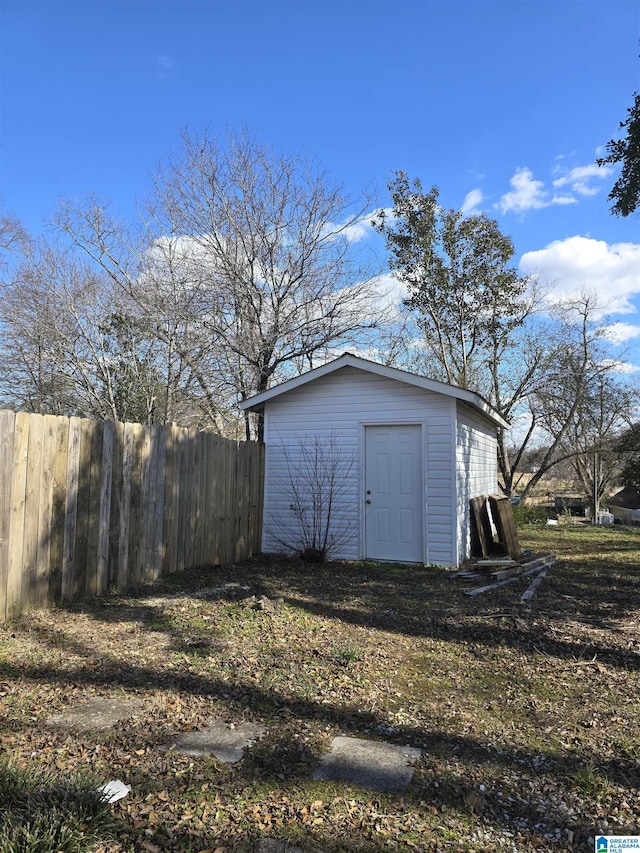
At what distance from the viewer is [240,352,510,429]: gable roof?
8.20 meters

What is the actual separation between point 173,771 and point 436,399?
6852 mm

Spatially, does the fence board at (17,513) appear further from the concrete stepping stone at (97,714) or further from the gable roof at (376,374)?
the gable roof at (376,374)

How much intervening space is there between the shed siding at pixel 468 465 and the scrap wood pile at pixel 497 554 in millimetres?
284

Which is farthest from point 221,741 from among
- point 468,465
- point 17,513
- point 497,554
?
point 497,554

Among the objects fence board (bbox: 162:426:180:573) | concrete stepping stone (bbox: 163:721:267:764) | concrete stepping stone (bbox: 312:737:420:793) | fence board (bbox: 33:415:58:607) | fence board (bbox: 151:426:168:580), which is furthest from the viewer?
fence board (bbox: 162:426:180:573)

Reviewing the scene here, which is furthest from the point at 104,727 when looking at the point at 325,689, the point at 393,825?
the point at 393,825

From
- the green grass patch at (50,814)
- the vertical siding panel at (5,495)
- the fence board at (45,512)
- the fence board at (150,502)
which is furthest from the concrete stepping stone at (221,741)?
the fence board at (150,502)

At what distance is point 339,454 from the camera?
8977 millimetres

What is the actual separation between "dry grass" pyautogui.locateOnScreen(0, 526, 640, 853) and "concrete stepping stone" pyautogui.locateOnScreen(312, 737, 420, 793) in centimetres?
7

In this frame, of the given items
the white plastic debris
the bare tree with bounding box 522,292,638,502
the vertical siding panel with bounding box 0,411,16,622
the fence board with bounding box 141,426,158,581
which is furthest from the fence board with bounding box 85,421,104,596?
the bare tree with bounding box 522,292,638,502

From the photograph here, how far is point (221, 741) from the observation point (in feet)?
8.95

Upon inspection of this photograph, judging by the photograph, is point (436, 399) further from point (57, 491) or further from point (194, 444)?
point (57, 491)

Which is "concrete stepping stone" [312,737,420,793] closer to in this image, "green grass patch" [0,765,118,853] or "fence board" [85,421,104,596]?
"green grass patch" [0,765,118,853]

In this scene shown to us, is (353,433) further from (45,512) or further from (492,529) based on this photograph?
(45,512)
